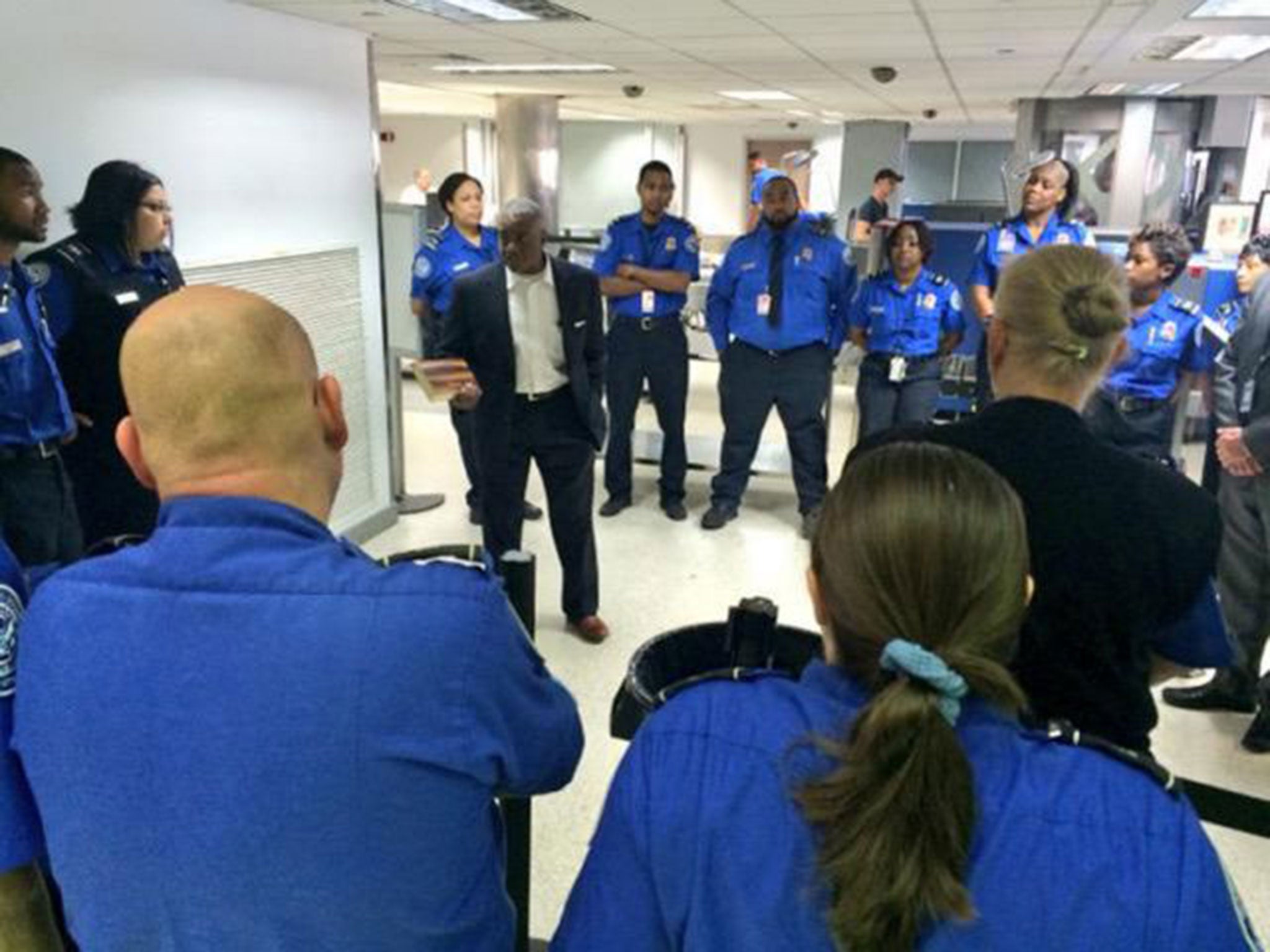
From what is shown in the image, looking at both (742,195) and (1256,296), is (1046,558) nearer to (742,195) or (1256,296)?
(1256,296)

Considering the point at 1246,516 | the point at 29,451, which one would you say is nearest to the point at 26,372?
the point at 29,451

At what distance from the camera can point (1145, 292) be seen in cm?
335

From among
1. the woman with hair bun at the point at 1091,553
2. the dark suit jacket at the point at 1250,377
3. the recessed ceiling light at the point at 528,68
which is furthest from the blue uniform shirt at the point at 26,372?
the recessed ceiling light at the point at 528,68

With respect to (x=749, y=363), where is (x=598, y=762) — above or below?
below

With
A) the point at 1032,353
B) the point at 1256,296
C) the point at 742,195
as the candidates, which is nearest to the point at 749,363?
the point at 1256,296

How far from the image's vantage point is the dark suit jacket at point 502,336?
316 centimetres

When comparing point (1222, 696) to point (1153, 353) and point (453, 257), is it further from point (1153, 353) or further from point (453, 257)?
point (453, 257)

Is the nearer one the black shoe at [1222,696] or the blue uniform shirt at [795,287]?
the black shoe at [1222,696]

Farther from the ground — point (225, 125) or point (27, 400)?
point (225, 125)

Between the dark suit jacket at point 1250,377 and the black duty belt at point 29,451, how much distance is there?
328 centimetres

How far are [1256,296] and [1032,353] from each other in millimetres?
1876

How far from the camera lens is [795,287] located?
438 cm

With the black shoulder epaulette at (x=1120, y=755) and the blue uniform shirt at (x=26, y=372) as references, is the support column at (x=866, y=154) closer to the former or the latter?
the blue uniform shirt at (x=26, y=372)

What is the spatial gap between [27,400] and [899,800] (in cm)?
256
